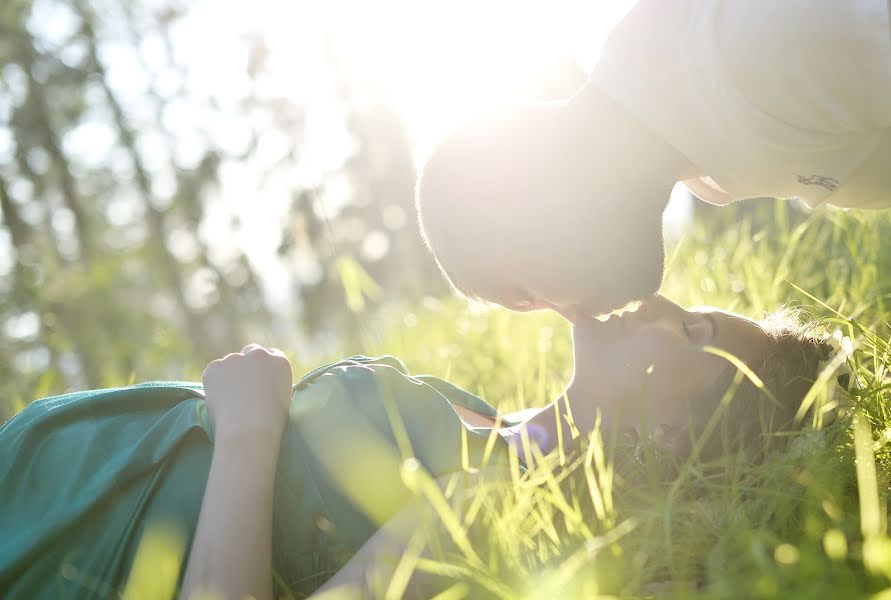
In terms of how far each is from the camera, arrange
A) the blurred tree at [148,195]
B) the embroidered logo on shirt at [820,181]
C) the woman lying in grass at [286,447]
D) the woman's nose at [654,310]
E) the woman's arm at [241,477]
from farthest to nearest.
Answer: the blurred tree at [148,195], the woman's nose at [654,310], the embroidered logo on shirt at [820,181], the woman lying in grass at [286,447], the woman's arm at [241,477]

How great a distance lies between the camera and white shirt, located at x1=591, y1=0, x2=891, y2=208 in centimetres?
159

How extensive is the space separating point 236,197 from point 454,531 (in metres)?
12.7

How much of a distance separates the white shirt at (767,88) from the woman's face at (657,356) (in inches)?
14.2

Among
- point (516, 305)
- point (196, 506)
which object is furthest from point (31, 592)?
point (516, 305)

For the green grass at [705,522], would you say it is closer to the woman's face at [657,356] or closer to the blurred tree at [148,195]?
the woman's face at [657,356]

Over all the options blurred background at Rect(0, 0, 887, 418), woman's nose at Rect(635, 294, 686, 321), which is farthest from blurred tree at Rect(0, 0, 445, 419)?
woman's nose at Rect(635, 294, 686, 321)

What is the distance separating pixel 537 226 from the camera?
200 cm

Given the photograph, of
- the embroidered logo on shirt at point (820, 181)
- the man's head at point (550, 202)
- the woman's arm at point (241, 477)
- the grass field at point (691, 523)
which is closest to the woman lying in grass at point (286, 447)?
the woman's arm at point (241, 477)

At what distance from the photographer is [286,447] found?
194 centimetres

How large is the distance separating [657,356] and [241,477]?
1.08 meters

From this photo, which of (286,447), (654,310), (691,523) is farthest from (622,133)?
(286,447)

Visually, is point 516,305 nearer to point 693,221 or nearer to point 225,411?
point 225,411

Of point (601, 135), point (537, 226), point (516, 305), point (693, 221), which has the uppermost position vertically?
point (601, 135)

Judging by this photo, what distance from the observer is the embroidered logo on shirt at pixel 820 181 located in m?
2.00
